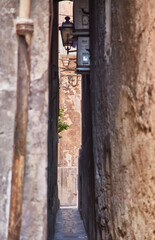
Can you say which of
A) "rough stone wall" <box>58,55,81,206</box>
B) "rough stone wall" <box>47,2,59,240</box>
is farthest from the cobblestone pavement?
"rough stone wall" <box>58,55,81,206</box>

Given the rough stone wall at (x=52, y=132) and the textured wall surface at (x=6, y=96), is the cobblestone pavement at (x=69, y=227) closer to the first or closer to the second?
the rough stone wall at (x=52, y=132)

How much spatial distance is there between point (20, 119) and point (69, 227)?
17.2ft

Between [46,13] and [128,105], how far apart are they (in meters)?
0.82

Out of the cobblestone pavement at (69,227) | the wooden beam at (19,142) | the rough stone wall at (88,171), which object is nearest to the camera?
the wooden beam at (19,142)

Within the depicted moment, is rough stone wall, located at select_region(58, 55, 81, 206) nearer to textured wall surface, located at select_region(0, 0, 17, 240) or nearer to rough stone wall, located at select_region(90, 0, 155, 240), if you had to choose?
rough stone wall, located at select_region(90, 0, 155, 240)

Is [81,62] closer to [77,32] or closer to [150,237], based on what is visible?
[77,32]

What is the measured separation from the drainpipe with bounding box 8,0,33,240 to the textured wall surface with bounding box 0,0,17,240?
68 millimetres

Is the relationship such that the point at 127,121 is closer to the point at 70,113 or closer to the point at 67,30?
the point at 67,30

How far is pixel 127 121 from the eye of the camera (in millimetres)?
2215

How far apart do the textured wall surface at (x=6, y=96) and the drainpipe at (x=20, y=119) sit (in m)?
0.07

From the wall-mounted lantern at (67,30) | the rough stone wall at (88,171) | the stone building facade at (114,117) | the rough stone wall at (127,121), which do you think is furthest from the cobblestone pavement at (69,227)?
the wall-mounted lantern at (67,30)

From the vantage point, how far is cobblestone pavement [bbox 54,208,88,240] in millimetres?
5645

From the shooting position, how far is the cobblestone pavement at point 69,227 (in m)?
5.64

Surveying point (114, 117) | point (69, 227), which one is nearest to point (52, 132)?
point (69, 227)
